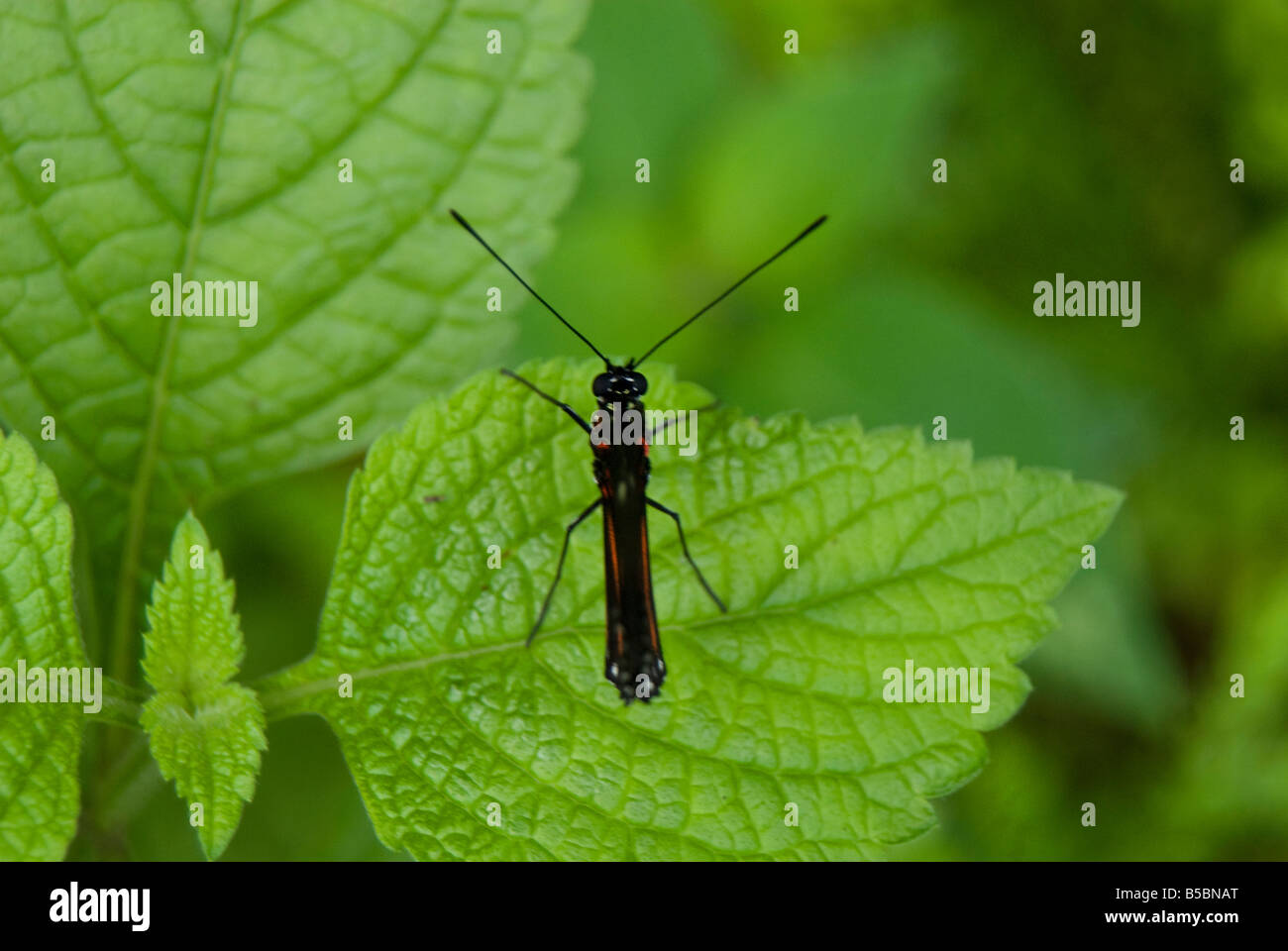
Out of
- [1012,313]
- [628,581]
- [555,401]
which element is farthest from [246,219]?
[1012,313]

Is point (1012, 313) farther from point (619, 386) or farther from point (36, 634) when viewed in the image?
point (36, 634)

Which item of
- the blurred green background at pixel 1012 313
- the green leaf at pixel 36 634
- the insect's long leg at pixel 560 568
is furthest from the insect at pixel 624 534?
the blurred green background at pixel 1012 313

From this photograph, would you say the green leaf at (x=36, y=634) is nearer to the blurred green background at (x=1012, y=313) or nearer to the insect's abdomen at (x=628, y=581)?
the insect's abdomen at (x=628, y=581)

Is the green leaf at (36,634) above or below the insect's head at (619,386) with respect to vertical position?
below

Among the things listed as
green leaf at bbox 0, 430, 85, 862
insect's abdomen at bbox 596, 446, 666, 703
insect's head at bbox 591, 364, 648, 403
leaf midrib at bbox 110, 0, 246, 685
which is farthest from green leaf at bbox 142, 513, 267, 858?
insect's head at bbox 591, 364, 648, 403

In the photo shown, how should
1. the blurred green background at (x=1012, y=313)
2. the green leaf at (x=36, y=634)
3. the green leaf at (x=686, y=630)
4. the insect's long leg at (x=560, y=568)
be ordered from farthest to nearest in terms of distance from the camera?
the blurred green background at (x=1012, y=313) → the insect's long leg at (x=560, y=568) → the green leaf at (x=686, y=630) → the green leaf at (x=36, y=634)

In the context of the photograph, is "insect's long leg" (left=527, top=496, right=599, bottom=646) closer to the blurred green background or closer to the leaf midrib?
the leaf midrib

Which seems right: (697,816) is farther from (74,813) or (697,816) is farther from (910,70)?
(910,70)

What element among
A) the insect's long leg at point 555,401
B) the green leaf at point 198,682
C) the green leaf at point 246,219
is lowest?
the green leaf at point 198,682
